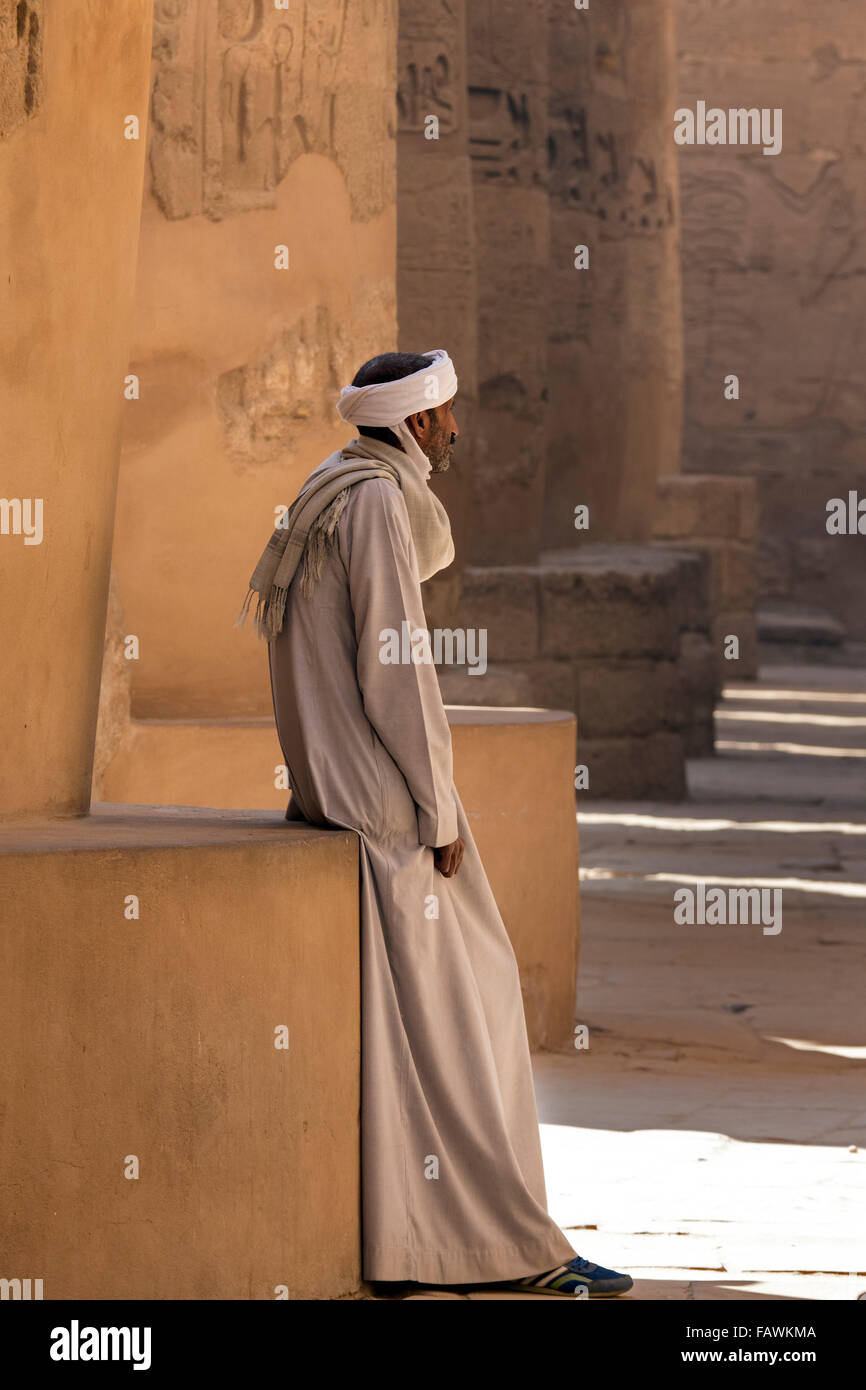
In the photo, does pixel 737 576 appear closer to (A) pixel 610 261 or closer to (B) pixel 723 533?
(B) pixel 723 533

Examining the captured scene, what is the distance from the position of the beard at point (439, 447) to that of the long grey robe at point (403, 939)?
18 centimetres

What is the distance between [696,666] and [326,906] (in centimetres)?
942

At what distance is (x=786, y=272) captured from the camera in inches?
851

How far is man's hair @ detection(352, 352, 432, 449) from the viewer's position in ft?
11.5

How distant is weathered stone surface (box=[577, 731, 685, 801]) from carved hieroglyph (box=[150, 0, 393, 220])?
17.8 feet

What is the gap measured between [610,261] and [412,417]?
9.71 metres

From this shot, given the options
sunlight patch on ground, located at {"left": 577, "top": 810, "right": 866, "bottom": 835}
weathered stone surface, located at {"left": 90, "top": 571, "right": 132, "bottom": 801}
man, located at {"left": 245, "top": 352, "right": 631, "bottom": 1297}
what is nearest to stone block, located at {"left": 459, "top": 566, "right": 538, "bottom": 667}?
sunlight patch on ground, located at {"left": 577, "top": 810, "right": 866, "bottom": 835}

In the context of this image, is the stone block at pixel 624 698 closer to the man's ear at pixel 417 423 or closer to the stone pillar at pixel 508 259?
the stone pillar at pixel 508 259

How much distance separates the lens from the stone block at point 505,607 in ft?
34.3

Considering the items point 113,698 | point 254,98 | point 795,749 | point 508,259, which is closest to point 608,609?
point 508,259

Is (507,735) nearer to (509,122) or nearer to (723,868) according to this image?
(723,868)

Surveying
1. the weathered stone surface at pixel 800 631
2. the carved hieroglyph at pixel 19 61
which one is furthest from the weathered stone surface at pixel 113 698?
the weathered stone surface at pixel 800 631

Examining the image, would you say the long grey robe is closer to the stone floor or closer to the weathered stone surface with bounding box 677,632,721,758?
the stone floor

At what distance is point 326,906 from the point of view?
10.7 ft
